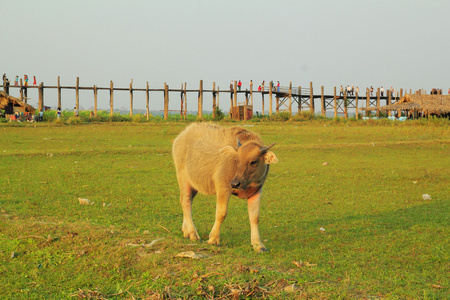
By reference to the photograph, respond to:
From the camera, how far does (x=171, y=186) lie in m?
12.4

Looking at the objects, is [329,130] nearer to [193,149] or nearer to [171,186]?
[171,186]

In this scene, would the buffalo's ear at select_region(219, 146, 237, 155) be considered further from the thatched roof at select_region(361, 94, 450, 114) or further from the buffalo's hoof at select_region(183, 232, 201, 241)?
the thatched roof at select_region(361, 94, 450, 114)

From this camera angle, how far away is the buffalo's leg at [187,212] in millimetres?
7203

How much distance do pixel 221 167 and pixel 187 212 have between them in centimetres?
117

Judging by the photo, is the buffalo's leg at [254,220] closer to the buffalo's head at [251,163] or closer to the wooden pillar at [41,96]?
the buffalo's head at [251,163]

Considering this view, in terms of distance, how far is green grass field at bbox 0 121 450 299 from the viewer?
5.02 m

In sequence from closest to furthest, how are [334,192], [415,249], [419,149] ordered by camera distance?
[415,249] < [334,192] < [419,149]

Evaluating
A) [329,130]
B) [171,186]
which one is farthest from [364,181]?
[329,130]

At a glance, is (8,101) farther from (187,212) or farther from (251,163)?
(251,163)

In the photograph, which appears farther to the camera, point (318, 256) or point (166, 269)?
point (318, 256)

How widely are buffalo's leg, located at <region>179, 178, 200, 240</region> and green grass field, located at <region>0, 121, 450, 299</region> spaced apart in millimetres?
293

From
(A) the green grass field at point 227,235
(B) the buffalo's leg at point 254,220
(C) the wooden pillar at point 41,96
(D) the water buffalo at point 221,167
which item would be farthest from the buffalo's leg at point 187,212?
(C) the wooden pillar at point 41,96

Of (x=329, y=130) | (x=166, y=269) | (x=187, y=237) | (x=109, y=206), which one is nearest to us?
(x=166, y=269)

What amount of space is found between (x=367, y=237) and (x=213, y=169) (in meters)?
2.91
